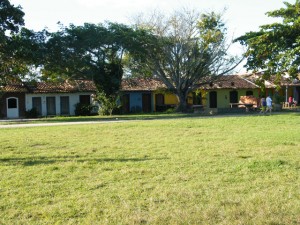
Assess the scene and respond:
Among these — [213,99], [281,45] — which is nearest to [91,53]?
[213,99]

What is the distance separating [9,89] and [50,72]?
5.79 m

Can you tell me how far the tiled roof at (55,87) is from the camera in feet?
116

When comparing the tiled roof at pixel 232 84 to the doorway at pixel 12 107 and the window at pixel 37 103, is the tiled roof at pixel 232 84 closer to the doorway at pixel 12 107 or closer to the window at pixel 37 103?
the window at pixel 37 103

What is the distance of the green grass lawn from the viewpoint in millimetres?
4880

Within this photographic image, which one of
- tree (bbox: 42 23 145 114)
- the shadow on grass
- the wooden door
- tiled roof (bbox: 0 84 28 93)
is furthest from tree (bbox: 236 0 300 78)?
the wooden door

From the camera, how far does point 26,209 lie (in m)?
5.23

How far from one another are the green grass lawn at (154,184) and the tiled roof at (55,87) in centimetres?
2510

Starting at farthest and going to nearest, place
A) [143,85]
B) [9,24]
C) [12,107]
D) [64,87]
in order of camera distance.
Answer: [143,85]
[64,87]
[12,107]
[9,24]

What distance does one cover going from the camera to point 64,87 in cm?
3769

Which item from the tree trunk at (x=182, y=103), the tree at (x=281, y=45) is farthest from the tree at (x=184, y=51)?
the tree at (x=281, y=45)

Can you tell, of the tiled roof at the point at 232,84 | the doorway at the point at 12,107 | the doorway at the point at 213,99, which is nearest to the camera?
the doorway at the point at 12,107

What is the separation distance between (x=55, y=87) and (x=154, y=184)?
32.3 m

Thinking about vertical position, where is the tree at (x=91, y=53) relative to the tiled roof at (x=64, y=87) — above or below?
above

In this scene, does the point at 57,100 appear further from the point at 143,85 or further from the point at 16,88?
the point at 143,85
